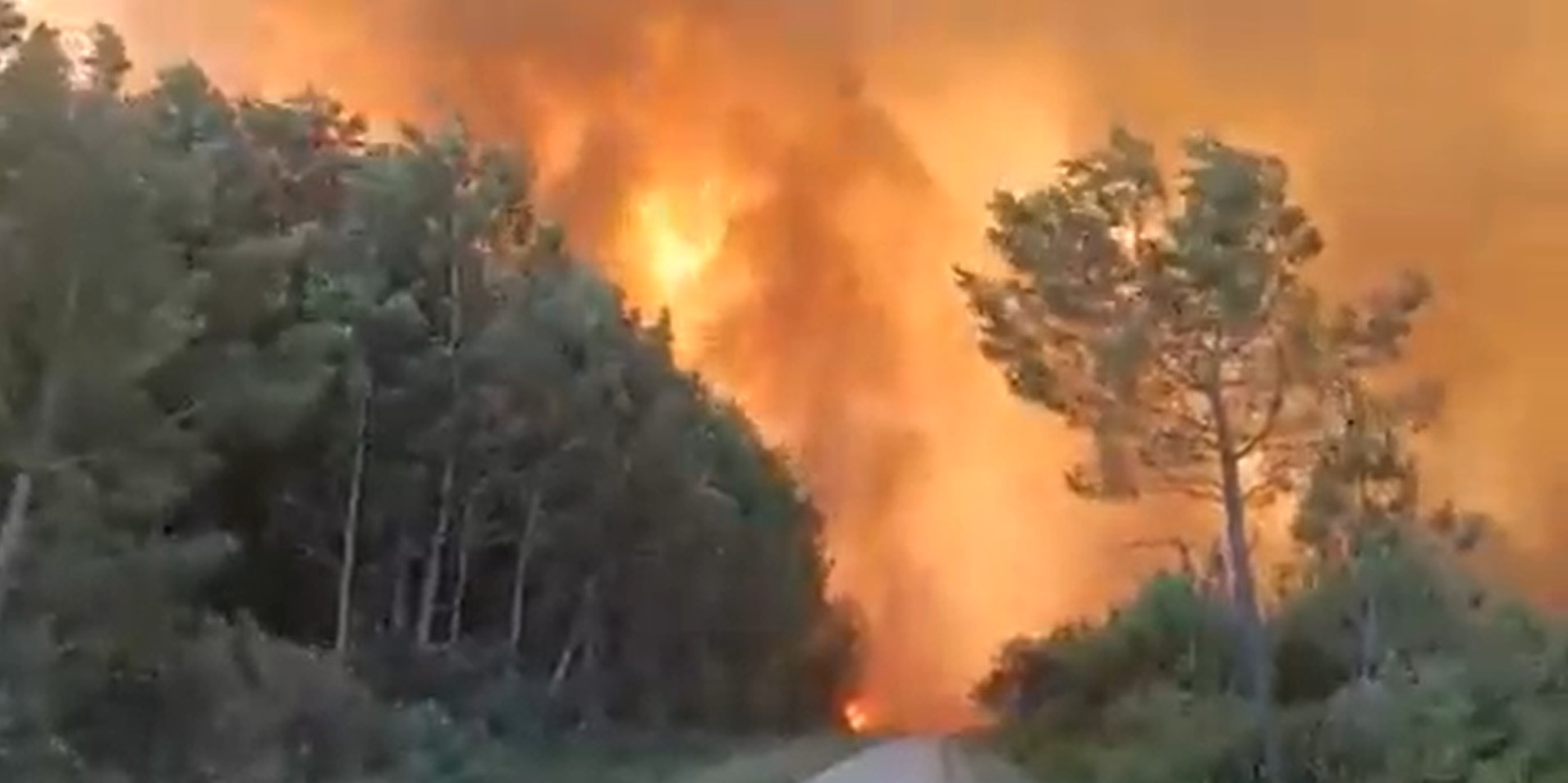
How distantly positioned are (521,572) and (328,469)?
23.3 feet

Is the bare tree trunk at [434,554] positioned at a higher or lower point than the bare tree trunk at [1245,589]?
higher

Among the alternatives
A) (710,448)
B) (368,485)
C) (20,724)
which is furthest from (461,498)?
(20,724)

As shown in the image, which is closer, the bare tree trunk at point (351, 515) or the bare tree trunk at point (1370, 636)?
the bare tree trunk at point (1370, 636)

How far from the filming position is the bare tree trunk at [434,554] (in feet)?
144

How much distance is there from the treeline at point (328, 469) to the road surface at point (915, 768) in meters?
6.13

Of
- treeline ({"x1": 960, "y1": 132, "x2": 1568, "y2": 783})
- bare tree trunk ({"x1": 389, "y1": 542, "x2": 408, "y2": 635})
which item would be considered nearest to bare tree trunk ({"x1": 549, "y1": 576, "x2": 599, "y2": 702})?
bare tree trunk ({"x1": 389, "y1": 542, "x2": 408, "y2": 635})

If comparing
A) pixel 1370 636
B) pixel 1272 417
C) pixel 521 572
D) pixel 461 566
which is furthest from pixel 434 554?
pixel 1272 417

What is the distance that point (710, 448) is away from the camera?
5553 centimetres

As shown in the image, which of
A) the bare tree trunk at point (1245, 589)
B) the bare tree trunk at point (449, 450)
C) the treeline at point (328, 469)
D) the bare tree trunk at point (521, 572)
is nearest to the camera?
the treeline at point (328, 469)

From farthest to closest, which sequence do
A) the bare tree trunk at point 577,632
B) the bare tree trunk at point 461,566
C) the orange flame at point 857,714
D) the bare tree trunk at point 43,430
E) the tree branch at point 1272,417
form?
the orange flame at point 857,714 → the bare tree trunk at point 577,632 → the bare tree trunk at point 461,566 → the tree branch at point 1272,417 → the bare tree trunk at point 43,430

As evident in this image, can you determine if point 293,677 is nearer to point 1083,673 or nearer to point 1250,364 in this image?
point 1250,364

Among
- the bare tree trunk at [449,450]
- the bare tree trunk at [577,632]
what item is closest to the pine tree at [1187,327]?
the bare tree trunk at [449,450]

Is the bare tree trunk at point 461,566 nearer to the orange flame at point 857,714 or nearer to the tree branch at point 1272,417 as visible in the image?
the tree branch at point 1272,417

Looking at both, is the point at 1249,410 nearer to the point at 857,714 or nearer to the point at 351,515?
the point at 351,515
